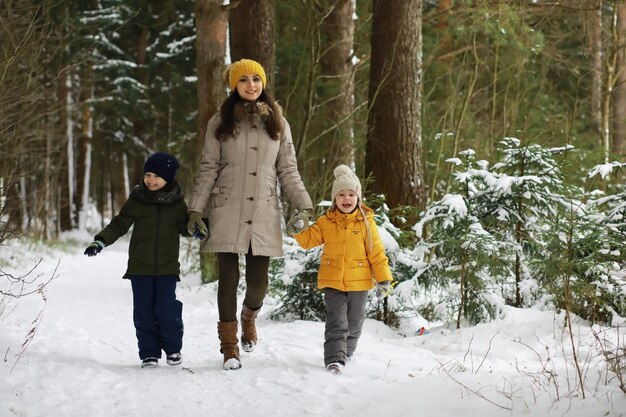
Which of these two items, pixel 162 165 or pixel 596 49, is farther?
pixel 596 49

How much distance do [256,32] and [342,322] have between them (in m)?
5.45

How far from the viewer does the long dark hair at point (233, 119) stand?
437 cm

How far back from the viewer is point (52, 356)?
4.50m

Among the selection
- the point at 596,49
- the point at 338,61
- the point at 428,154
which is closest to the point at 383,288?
the point at 428,154

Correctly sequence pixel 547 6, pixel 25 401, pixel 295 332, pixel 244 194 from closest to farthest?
1. pixel 25 401
2. pixel 244 194
3. pixel 295 332
4. pixel 547 6

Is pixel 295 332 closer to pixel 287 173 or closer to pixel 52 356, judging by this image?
pixel 287 173

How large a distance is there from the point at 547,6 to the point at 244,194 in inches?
361

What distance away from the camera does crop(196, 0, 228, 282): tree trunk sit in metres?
8.05

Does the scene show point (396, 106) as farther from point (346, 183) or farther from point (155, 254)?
point (155, 254)

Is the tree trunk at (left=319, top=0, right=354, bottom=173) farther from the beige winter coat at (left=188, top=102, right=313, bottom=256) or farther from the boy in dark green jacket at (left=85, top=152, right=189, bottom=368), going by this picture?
the boy in dark green jacket at (left=85, top=152, right=189, bottom=368)

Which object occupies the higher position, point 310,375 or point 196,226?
point 196,226

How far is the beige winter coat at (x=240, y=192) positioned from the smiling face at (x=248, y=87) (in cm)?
15

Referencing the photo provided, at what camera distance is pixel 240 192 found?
4.36m

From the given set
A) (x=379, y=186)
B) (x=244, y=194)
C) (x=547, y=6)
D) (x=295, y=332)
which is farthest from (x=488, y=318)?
(x=547, y=6)
